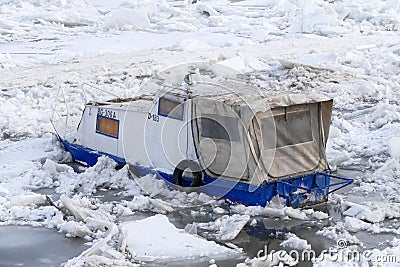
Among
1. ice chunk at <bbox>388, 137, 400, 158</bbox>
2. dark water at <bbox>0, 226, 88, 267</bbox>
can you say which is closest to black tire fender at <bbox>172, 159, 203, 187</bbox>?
dark water at <bbox>0, 226, 88, 267</bbox>

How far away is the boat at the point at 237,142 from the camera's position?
11.7 meters

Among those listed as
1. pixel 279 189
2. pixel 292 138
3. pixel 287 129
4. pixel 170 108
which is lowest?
pixel 279 189

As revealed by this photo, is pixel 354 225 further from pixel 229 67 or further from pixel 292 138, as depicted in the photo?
pixel 229 67

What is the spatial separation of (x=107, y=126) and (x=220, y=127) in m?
2.53

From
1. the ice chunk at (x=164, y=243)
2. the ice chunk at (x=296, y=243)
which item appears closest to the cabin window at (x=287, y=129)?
the ice chunk at (x=296, y=243)

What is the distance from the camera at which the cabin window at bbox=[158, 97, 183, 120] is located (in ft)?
40.0

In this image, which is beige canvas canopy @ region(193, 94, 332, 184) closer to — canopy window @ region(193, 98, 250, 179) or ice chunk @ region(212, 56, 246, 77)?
canopy window @ region(193, 98, 250, 179)

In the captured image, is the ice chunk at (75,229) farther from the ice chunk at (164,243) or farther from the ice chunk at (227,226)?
the ice chunk at (227,226)

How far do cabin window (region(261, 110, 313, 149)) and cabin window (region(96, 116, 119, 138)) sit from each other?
2721 mm

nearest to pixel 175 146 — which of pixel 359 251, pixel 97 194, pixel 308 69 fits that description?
pixel 97 194

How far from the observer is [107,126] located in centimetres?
1368

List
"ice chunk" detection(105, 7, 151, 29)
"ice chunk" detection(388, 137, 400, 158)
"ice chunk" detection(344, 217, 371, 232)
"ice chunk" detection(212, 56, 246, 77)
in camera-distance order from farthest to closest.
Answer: "ice chunk" detection(105, 7, 151, 29) < "ice chunk" detection(212, 56, 246, 77) < "ice chunk" detection(388, 137, 400, 158) < "ice chunk" detection(344, 217, 371, 232)

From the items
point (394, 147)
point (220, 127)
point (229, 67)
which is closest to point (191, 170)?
point (220, 127)

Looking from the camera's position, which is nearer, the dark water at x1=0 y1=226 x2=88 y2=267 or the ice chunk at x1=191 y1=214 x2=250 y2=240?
the dark water at x1=0 y1=226 x2=88 y2=267
